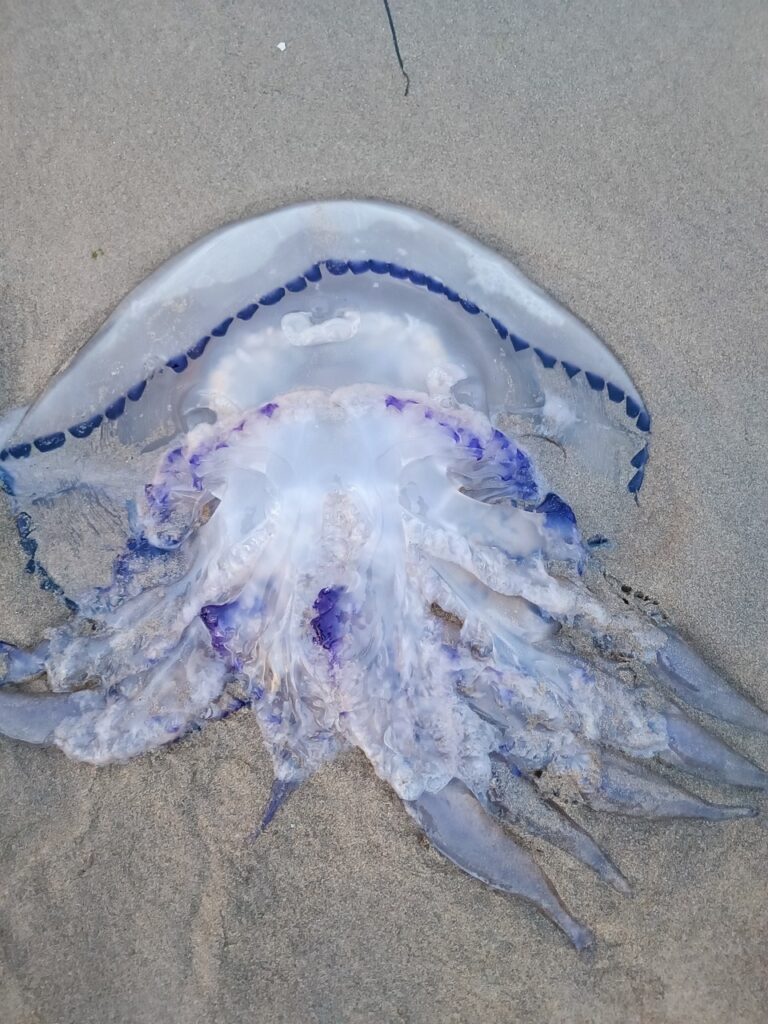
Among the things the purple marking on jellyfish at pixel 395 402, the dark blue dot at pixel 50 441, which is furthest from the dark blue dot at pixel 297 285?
the dark blue dot at pixel 50 441

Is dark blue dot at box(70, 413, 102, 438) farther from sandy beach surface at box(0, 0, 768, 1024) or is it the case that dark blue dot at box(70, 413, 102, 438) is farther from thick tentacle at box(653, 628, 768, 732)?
thick tentacle at box(653, 628, 768, 732)

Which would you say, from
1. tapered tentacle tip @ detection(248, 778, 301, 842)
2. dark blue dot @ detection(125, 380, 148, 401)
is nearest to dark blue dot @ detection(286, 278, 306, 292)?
dark blue dot @ detection(125, 380, 148, 401)

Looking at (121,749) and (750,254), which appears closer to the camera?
(121,749)

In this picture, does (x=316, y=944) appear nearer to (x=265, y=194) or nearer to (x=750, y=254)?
(x=265, y=194)

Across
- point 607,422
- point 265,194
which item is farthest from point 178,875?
point 265,194

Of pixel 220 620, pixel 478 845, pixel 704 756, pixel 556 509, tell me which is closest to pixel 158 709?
pixel 220 620

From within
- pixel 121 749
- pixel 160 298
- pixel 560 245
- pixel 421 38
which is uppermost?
pixel 421 38
